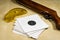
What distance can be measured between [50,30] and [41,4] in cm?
22

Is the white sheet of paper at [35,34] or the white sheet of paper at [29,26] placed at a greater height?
the white sheet of paper at [29,26]

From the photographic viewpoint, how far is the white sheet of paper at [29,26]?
0.87 m

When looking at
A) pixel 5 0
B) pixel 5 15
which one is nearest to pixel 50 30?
pixel 5 15

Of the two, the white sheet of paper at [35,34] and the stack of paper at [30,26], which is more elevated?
the stack of paper at [30,26]

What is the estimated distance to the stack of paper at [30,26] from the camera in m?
0.85

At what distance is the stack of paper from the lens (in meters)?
0.85

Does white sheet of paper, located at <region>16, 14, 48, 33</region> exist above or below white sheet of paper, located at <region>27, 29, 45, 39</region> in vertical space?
above

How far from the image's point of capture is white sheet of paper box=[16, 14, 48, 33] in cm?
87

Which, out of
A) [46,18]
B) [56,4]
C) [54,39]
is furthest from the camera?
[56,4]

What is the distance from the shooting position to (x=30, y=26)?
2.89 ft

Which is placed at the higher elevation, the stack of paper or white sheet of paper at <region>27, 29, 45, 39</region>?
the stack of paper

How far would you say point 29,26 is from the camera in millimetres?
881

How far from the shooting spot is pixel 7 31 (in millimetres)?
865

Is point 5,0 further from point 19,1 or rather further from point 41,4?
point 41,4
